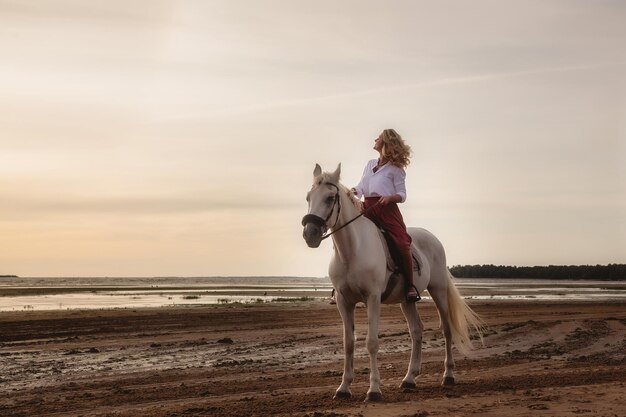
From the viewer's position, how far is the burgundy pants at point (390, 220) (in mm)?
9875

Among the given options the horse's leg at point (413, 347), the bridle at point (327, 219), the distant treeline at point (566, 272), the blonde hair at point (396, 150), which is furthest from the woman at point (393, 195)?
the distant treeline at point (566, 272)

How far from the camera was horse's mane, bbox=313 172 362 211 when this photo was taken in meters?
9.03

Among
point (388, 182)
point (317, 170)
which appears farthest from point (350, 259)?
point (388, 182)

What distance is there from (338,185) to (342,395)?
8.50 feet

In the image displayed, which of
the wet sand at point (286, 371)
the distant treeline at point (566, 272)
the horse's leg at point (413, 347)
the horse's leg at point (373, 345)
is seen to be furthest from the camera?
the distant treeline at point (566, 272)

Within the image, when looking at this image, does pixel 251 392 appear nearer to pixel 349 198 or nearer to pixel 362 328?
pixel 349 198

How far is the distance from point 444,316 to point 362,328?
984cm

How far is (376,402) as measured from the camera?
8828mm

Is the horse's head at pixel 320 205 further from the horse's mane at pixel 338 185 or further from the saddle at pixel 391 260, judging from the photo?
the saddle at pixel 391 260

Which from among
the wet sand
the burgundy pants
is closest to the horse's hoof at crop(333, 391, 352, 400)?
the wet sand

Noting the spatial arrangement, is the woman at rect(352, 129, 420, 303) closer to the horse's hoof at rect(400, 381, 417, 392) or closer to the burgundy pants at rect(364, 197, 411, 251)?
the burgundy pants at rect(364, 197, 411, 251)

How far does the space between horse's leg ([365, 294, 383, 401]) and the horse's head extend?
1147 mm

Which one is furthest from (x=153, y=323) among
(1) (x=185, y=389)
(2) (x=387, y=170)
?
(2) (x=387, y=170)

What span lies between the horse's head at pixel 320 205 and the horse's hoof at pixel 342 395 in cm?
202
